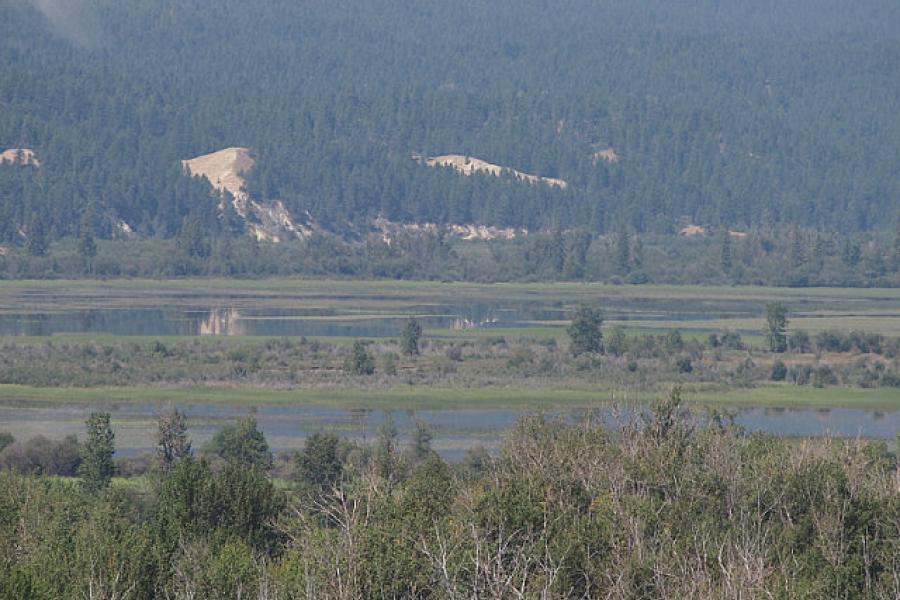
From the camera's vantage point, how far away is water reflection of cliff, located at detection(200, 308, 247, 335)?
87688 mm

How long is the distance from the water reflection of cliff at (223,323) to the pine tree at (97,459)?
1602 inches

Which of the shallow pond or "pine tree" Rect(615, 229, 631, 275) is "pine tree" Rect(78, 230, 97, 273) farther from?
the shallow pond

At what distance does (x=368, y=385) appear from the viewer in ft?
222

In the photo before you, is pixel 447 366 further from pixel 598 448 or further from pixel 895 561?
pixel 895 561

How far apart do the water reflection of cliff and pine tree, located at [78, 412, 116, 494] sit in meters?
40.7

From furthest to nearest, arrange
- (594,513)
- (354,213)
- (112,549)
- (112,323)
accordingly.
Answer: (354,213)
(112,323)
(594,513)
(112,549)

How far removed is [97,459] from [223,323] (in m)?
49.8

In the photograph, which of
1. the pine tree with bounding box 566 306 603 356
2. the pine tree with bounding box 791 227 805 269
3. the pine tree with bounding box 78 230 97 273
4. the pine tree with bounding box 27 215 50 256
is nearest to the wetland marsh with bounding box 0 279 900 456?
the pine tree with bounding box 566 306 603 356

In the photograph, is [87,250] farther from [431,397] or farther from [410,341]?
[431,397]

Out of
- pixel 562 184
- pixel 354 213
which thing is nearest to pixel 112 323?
pixel 354 213

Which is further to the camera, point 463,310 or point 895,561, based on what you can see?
point 463,310

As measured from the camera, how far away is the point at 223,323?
9325 centimetres

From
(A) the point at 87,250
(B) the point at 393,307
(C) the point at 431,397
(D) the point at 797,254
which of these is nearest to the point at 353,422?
(C) the point at 431,397

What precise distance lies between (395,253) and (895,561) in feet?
375
